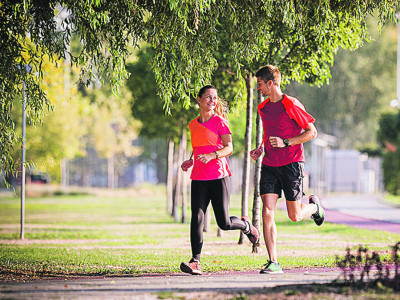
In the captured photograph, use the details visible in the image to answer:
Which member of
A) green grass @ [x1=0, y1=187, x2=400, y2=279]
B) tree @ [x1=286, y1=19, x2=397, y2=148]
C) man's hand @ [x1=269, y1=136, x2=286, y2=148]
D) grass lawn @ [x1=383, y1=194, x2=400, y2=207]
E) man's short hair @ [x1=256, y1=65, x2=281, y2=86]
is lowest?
grass lawn @ [x1=383, y1=194, x2=400, y2=207]

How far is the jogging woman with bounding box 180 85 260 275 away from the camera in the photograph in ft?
27.3

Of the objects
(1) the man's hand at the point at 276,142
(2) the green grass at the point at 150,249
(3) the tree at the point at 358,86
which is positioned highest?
(3) the tree at the point at 358,86

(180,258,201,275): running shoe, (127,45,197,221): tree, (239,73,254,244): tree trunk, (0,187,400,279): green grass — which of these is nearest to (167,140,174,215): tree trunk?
(127,45,197,221): tree

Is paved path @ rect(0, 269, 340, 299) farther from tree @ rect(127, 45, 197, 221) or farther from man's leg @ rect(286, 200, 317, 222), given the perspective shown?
tree @ rect(127, 45, 197, 221)

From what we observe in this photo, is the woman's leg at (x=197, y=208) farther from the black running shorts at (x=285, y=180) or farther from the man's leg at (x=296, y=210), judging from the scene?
the man's leg at (x=296, y=210)

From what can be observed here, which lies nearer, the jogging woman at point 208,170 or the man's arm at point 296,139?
the man's arm at point 296,139

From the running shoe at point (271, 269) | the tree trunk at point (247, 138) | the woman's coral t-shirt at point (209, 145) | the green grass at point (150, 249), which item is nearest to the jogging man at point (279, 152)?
the running shoe at point (271, 269)

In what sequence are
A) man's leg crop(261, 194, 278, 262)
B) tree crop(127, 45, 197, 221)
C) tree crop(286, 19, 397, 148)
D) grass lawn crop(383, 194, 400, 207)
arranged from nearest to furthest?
man's leg crop(261, 194, 278, 262)
tree crop(127, 45, 197, 221)
grass lawn crop(383, 194, 400, 207)
tree crop(286, 19, 397, 148)

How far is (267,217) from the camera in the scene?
27.0 feet

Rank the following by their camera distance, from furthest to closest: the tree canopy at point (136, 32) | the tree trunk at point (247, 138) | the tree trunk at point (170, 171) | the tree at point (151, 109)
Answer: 1. the tree trunk at point (170, 171)
2. the tree at point (151, 109)
3. the tree trunk at point (247, 138)
4. the tree canopy at point (136, 32)

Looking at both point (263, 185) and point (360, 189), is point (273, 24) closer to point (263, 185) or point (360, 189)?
point (263, 185)

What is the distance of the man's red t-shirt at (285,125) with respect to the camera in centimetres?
807

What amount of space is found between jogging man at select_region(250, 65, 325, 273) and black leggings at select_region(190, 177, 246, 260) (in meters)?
0.45

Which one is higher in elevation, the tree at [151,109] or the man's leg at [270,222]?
the tree at [151,109]
